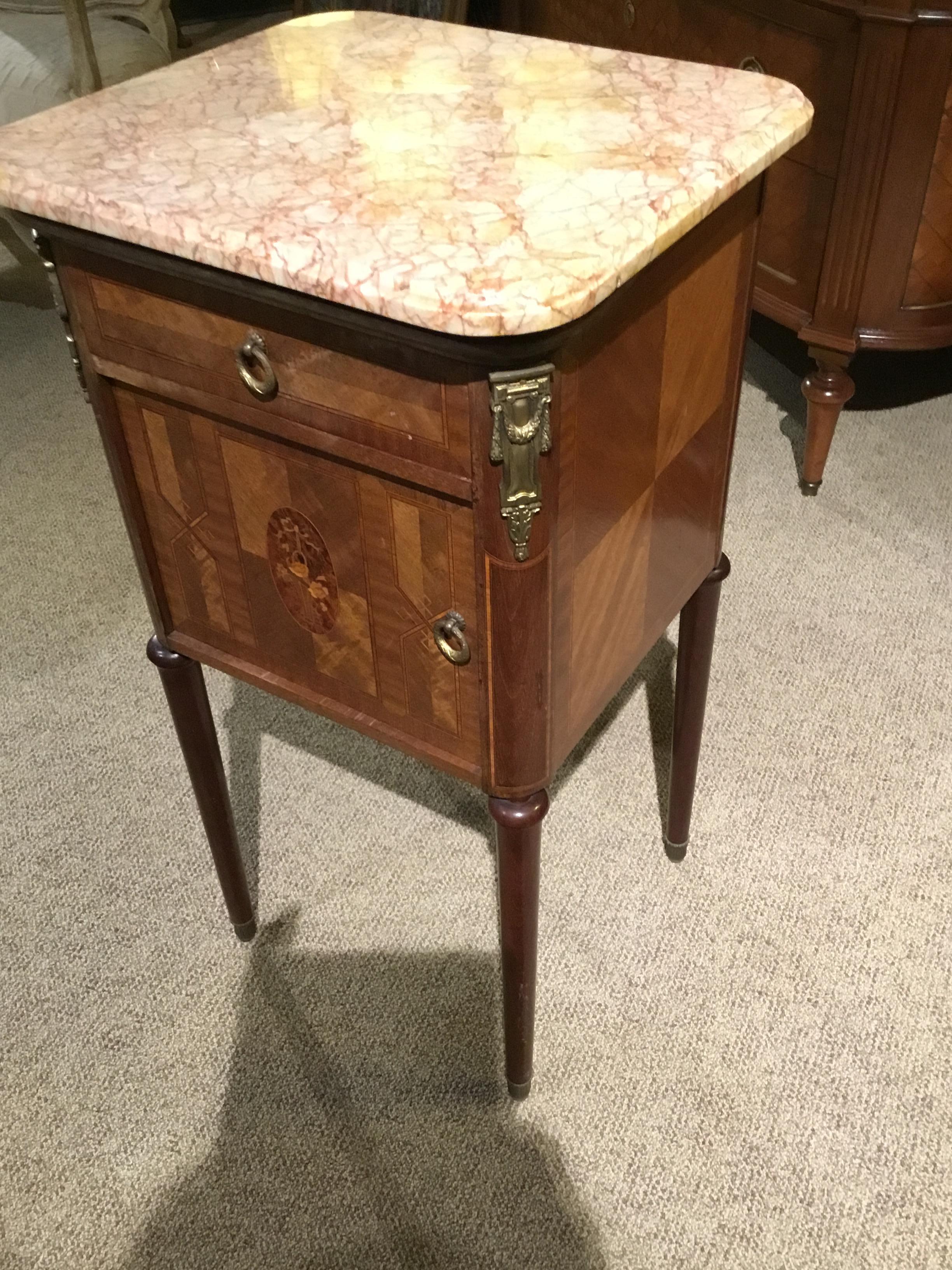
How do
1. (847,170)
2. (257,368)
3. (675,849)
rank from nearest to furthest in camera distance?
(257,368) → (675,849) → (847,170)

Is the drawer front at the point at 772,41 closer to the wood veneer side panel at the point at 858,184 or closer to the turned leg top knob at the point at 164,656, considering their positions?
the wood veneer side panel at the point at 858,184

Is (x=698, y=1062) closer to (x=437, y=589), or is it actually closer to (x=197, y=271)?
(x=437, y=589)

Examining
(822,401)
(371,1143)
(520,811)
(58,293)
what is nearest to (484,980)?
(371,1143)

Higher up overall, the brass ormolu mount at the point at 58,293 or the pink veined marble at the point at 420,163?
the pink veined marble at the point at 420,163

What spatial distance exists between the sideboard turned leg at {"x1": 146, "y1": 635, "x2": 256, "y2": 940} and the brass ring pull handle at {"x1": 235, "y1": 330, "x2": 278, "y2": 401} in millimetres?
347

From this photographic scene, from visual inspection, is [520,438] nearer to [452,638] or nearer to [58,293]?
[452,638]

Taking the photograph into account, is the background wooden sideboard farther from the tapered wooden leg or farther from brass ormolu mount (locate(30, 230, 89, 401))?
brass ormolu mount (locate(30, 230, 89, 401))

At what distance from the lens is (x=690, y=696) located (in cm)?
125

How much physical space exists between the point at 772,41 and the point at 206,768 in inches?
47.8

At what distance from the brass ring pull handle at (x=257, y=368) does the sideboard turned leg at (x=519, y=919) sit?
1.16 ft

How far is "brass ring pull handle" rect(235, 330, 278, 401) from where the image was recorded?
31.8 inches

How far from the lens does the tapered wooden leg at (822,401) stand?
1.78 m

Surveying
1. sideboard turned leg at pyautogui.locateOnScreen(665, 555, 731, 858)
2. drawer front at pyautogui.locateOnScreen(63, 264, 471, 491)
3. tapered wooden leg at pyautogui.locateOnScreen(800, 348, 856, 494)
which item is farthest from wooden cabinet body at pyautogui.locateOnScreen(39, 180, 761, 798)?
tapered wooden leg at pyautogui.locateOnScreen(800, 348, 856, 494)

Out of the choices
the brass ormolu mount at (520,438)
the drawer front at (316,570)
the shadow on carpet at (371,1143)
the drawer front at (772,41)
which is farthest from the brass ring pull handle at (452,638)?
the drawer front at (772,41)
